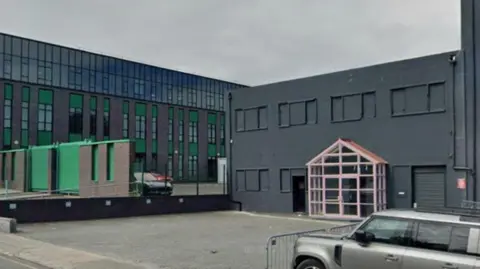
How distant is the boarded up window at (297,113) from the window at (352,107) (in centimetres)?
192

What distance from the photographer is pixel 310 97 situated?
28984 mm

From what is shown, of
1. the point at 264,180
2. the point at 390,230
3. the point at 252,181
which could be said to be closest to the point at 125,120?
the point at 252,181

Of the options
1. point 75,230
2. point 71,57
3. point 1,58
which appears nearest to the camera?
point 75,230

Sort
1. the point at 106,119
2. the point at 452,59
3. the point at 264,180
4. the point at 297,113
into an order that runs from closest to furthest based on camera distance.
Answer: the point at 452,59
the point at 297,113
the point at 264,180
the point at 106,119

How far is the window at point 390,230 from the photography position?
749 centimetres

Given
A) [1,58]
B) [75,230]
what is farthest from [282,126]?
[1,58]

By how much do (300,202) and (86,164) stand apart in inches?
482

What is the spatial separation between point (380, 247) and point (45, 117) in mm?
55968

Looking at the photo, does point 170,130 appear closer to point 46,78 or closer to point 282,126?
point 46,78

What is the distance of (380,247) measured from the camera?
25.1 feet

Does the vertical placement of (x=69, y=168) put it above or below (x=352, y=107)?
below

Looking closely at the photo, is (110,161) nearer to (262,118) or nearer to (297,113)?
(262,118)

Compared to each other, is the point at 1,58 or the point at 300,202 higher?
the point at 1,58

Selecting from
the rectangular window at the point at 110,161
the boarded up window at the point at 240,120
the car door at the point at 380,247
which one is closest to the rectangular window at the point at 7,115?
the rectangular window at the point at 110,161
